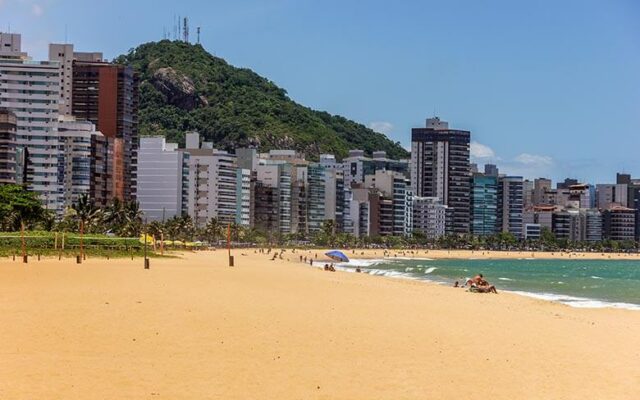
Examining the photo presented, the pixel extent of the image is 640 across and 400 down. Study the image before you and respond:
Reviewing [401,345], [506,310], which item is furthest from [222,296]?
[401,345]

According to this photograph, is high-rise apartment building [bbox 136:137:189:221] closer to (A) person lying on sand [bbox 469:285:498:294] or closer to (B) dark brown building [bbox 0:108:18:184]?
(B) dark brown building [bbox 0:108:18:184]

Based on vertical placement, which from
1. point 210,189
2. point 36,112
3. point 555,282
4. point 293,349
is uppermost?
point 36,112

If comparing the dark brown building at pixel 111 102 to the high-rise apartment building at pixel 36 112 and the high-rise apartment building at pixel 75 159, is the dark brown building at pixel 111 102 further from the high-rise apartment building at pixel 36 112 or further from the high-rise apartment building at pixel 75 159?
the high-rise apartment building at pixel 36 112

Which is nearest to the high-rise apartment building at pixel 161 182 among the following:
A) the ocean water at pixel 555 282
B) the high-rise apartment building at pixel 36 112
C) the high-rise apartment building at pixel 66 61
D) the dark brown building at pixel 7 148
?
the high-rise apartment building at pixel 66 61

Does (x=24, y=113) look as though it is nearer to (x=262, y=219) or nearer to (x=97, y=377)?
(x=262, y=219)

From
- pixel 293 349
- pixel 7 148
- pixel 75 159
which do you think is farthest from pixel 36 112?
pixel 293 349

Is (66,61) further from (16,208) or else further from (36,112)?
(16,208)
